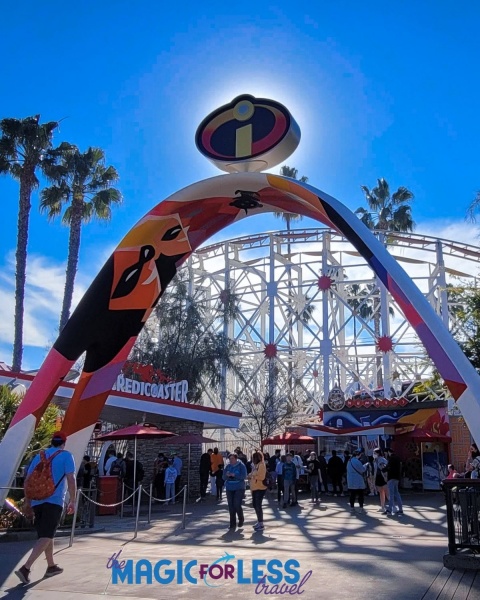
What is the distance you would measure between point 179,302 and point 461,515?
22.6m

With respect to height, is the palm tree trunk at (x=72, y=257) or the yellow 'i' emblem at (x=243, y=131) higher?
the palm tree trunk at (x=72, y=257)

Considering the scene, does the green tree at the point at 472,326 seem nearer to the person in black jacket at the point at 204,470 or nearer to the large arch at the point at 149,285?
the large arch at the point at 149,285

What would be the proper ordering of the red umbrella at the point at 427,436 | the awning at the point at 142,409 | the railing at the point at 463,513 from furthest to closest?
the red umbrella at the point at 427,436, the awning at the point at 142,409, the railing at the point at 463,513

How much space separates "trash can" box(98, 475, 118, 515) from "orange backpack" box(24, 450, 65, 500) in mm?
9329

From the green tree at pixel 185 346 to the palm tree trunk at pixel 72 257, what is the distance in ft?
11.4

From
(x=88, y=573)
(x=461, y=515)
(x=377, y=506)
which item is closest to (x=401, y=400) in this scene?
→ (x=377, y=506)

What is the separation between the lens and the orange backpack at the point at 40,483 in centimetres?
625

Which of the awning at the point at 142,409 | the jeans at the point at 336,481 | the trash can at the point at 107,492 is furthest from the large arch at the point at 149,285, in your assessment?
the jeans at the point at 336,481

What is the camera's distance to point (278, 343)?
30.0 meters

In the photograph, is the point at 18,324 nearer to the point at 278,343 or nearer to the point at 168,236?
the point at 278,343

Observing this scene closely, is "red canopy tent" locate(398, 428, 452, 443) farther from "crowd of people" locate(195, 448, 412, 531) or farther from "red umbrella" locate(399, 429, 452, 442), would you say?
"crowd of people" locate(195, 448, 412, 531)

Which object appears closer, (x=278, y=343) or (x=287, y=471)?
(x=287, y=471)

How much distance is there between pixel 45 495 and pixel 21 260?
66.6ft

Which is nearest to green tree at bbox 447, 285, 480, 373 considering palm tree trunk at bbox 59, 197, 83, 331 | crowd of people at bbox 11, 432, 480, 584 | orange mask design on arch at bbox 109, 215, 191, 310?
crowd of people at bbox 11, 432, 480, 584
